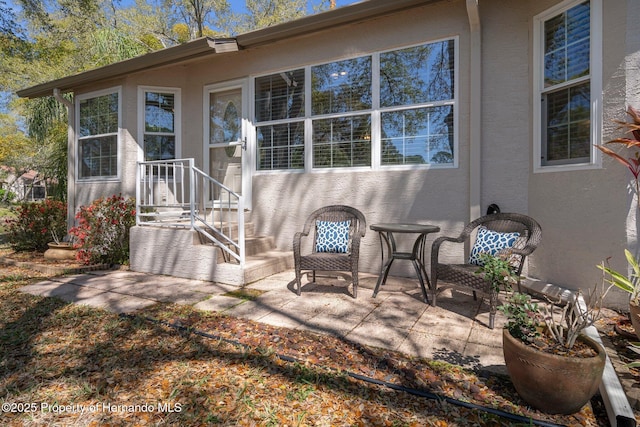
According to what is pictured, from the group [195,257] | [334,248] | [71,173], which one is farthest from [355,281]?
[71,173]

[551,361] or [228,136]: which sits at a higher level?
[228,136]

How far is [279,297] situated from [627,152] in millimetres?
3500

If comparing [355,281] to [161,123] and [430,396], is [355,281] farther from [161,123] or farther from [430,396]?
[161,123]

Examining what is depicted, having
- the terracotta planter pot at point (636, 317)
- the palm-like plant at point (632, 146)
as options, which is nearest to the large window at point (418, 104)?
the palm-like plant at point (632, 146)

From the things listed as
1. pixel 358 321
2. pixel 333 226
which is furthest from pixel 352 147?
pixel 358 321

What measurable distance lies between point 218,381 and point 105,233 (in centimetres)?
425

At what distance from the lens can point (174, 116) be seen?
20.6 feet

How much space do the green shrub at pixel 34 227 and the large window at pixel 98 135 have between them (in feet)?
3.13

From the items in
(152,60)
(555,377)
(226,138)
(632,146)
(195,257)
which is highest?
(152,60)

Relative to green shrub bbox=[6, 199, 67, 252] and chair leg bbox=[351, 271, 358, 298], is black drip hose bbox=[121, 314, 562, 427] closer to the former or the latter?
chair leg bbox=[351, 271, 358, 298]

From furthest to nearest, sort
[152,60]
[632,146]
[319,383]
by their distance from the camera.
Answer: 1. [152,60]
2. [632,146]
3. [319,383]

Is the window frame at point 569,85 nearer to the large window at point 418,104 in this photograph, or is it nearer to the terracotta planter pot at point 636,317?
the large window at point 418,104

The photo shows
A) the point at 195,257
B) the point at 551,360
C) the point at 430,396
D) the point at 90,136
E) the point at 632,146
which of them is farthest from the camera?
the point at 90,136

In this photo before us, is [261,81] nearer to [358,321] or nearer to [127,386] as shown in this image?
[358,321]
